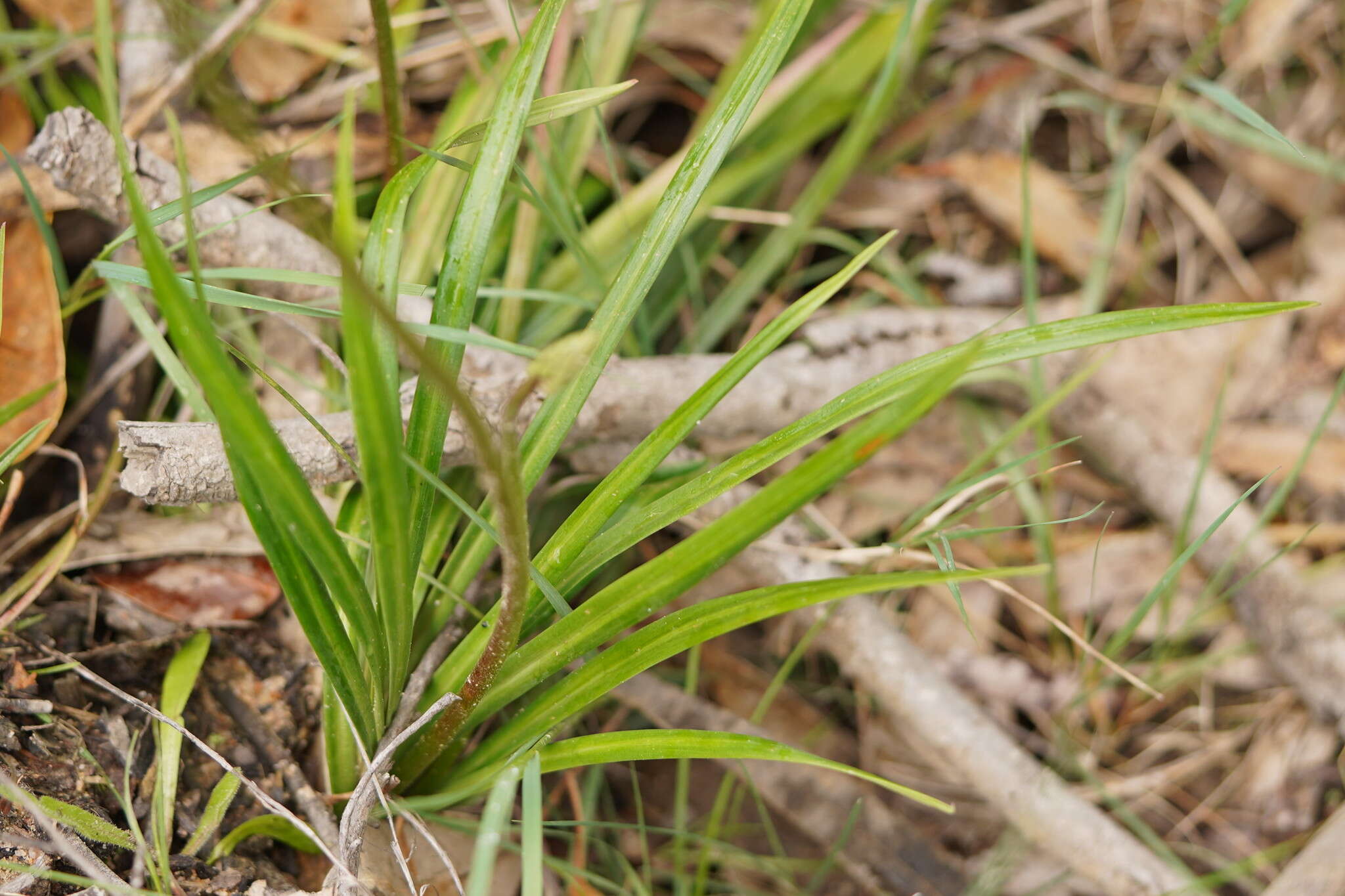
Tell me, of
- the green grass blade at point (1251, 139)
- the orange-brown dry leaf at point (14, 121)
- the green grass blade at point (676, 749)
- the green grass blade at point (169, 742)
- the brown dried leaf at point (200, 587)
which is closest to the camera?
the green grass blade at point (676, 749)

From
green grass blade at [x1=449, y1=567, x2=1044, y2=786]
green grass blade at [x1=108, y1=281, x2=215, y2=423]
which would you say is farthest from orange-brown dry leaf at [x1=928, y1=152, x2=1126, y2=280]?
green grass blade at [x1=108, y1=281, x2=215, y2=423]

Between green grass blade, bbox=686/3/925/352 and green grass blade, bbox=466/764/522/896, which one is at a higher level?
green grass blade, bbox=686/3/925/352

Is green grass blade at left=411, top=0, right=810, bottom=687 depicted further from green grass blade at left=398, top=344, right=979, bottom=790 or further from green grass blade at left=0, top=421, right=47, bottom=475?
green grass blade at left=0, top=421, right=47, bottom=475

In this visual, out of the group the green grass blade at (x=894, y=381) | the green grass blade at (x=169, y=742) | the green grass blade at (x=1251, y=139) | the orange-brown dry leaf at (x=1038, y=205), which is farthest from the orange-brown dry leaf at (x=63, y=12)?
the green grass blade at (x=1251, y=139)

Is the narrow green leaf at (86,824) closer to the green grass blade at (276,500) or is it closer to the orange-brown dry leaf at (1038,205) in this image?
the green grass blade at (276,500)

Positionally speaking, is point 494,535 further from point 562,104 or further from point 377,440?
point 562,104
